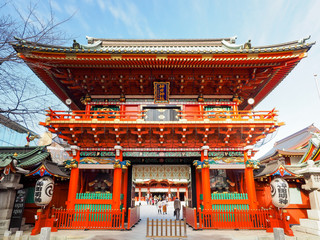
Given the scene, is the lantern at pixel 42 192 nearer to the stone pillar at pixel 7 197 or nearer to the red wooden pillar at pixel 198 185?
the stone pillar at pixel 7 197

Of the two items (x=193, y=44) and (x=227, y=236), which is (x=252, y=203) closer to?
(x=227, y=236)

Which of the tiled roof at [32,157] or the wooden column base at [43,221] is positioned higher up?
the tiled roof at [32,157]

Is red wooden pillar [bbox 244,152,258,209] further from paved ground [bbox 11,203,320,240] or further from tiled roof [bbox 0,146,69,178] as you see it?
tiled roof [bbox 0,146,69,178]

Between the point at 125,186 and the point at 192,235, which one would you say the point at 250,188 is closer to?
the point at 192,235

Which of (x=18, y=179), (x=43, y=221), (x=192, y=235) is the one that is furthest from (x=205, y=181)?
(x=18, y=179)

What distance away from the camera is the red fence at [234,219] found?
9.43 meters

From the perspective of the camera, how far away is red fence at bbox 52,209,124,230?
31.1 feet

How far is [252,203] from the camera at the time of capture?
33.2 ft

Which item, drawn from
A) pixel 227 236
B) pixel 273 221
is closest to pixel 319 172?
pixel 273 221

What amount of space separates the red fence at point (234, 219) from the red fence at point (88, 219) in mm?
4242

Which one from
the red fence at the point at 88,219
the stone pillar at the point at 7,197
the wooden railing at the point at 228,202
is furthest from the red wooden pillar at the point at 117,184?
the wooden railing at the point at 228,202

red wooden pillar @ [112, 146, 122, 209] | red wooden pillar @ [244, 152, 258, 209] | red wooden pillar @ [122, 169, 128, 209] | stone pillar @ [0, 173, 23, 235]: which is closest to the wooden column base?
stone pillar @ [0, 173, 23, 235]

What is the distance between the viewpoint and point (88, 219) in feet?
31.3

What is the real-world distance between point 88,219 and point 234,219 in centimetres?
726
